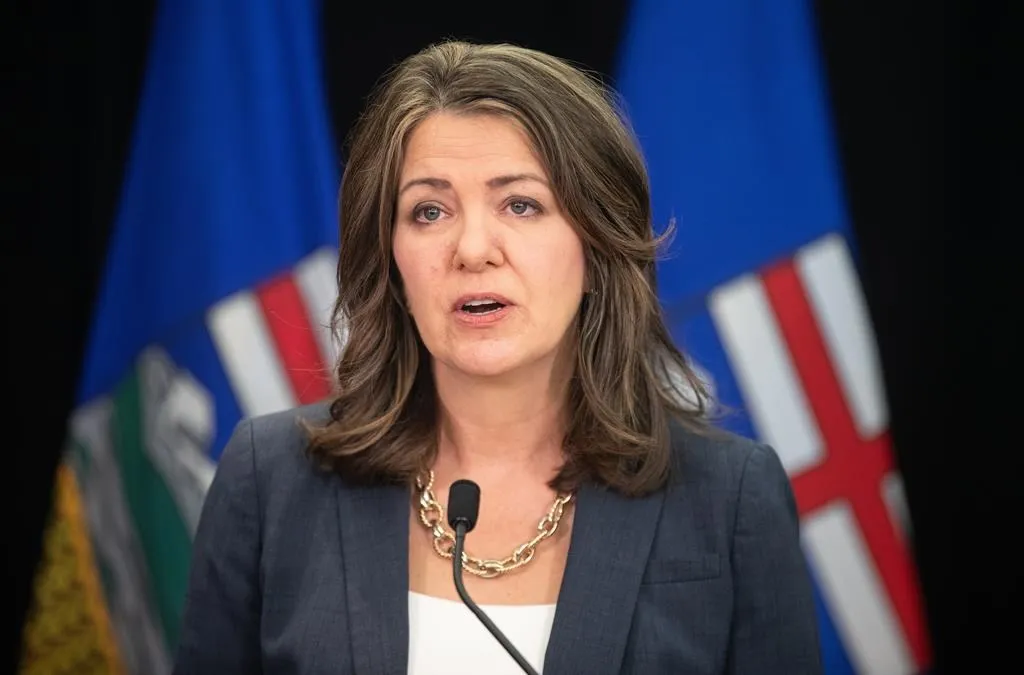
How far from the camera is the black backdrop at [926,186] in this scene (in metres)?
2.57

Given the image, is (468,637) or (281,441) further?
(281,441)

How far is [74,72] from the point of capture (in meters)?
2.82

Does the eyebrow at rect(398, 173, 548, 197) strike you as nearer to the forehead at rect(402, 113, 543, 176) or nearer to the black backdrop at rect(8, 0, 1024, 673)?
the forehead at rect(402, 113, 543, 176)

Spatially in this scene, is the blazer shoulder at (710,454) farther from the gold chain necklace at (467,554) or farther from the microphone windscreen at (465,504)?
the microphone windscreen at (465,504)

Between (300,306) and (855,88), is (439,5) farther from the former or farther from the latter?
(855,88)

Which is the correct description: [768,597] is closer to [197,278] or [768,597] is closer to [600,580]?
[600,580]

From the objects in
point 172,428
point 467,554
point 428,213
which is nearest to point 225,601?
point 467,554

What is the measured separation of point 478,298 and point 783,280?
131 centimetres


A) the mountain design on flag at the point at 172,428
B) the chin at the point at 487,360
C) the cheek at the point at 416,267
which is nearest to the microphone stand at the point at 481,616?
the chin at the point at 487,360

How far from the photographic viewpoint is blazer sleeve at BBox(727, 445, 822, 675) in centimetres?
152

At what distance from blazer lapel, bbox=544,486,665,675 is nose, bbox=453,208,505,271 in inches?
13.8

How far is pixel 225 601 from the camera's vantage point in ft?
5.17

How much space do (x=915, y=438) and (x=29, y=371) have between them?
7.09ft

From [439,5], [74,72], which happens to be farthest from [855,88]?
[74,72]
